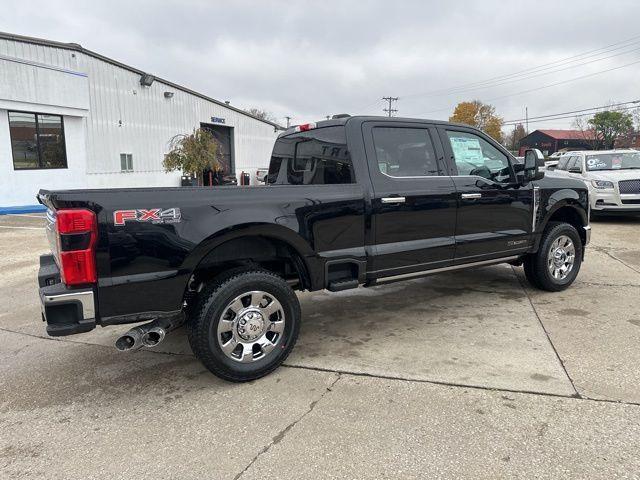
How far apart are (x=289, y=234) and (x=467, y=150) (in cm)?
229

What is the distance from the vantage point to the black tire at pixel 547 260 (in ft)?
17.5

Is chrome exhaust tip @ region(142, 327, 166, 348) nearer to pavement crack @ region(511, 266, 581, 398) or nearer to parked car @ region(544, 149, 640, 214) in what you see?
pavement crack @ region(511, 266, 581, 398)

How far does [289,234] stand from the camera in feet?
11.6

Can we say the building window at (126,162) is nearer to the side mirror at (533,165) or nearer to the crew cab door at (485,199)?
the crew cab door at (485,199)

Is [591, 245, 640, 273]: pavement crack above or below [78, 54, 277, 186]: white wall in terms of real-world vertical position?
below

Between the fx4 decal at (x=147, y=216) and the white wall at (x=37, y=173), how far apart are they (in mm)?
15317

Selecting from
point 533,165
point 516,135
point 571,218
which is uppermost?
point 516,135

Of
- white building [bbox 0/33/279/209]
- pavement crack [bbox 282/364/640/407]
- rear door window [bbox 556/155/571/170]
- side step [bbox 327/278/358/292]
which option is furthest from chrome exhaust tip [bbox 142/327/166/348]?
white building [bbox 0/33/279/209]

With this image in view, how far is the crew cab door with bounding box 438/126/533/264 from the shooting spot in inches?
180

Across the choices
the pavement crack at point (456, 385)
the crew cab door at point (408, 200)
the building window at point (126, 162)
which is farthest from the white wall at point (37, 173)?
the pavement crack at point (456, 385)

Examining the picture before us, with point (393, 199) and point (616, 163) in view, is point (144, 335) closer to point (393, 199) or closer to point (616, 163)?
point (393, 199)

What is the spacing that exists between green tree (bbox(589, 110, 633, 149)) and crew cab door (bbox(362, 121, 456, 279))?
7649cm

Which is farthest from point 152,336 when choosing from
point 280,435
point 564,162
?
point 564,162

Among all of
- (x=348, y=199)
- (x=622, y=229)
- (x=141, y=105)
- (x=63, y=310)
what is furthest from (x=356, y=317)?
(x=141, y=105)
